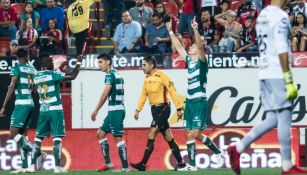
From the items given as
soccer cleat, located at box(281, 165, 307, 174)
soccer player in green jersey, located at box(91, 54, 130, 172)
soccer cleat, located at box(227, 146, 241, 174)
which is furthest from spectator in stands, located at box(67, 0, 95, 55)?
soccer cleat, located at box(281, 165, 307, 174)

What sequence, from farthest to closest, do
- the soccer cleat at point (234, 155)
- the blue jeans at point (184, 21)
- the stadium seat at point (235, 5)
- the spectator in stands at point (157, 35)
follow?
the stadium seat at point (235, 5)
the blue jeans at point (184, 21)
the spectator in stands at point (157, 35)
the soccer cleat at point (234, 155)

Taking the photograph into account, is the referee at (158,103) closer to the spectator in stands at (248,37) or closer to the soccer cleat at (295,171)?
the spectator in stands at (248,37)

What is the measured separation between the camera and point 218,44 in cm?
2414

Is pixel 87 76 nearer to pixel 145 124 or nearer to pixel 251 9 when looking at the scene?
pixel 145 124

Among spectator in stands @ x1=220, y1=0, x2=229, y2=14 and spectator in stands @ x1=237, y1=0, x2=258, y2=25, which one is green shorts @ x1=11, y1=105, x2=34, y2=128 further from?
spectator in stands @ x1=220, y1=0, x2=229, y2=14

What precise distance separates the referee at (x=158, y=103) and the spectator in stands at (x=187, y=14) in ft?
20.0

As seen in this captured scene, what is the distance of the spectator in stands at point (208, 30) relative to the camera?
2456cm

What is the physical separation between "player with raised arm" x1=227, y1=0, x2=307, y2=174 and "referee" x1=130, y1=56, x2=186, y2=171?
19.7 ft

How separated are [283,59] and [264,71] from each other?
0.48 metres

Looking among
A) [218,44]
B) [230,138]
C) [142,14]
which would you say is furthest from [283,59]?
[142,14]

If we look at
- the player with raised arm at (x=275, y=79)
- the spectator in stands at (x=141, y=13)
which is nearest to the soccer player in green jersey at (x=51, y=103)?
the player with raised arm at (x=275, y=79)

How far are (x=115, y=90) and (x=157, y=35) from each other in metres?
6.22

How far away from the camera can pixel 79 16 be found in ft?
81.8

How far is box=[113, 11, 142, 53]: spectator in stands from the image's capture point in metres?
24.3
